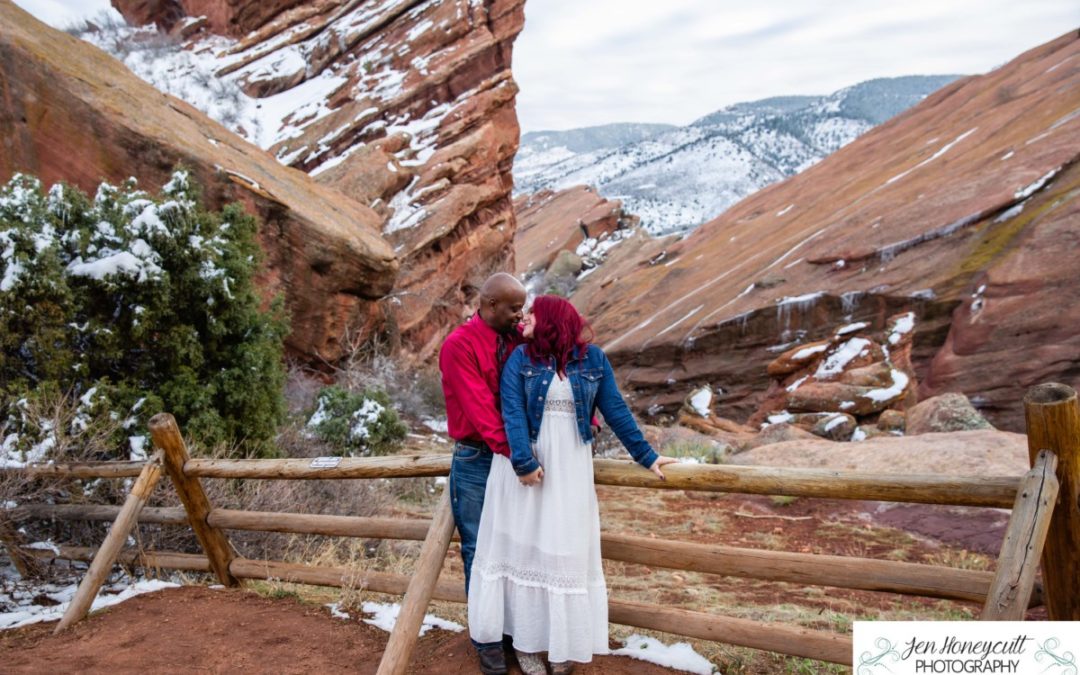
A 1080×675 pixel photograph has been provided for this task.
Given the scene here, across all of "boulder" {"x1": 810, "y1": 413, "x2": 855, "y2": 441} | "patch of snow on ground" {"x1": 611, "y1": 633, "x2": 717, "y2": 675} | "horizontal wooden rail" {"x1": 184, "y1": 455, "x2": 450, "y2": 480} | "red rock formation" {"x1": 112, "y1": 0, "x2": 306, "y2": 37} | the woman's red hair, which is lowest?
"boulder" {"x1": 810, "y1": 413, "x2": 855, "y2": 441}

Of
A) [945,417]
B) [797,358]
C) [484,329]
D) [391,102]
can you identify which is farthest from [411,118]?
[484,329]

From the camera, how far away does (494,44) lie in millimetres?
24562

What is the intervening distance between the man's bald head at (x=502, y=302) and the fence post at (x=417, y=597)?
37.2 inches

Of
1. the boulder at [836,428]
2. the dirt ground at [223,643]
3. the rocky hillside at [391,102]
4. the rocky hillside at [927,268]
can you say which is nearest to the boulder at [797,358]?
the rocky hillside at [927,268]

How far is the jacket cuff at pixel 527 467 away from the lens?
11.3ft

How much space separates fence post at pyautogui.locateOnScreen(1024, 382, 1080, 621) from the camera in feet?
10.2

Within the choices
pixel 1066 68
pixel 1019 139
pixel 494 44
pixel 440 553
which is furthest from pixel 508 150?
pixel 440 553

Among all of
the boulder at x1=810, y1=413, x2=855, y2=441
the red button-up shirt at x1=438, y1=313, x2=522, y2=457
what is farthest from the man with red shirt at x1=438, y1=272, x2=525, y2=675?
the boulder at x1=810, y1=413, x2=855, y2=441

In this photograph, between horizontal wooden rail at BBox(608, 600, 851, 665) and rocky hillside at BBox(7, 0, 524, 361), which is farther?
rocky hillside at BBox(7, 0, 524, 361)

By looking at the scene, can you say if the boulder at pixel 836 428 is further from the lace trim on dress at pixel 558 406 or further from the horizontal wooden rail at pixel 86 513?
the lace trim on dress at pixel 558 406

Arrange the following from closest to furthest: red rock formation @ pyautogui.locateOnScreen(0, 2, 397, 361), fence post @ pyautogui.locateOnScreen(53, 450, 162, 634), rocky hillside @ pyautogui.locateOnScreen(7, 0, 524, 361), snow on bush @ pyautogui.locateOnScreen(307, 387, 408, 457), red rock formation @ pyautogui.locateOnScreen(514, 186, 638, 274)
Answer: fence post @ pyautogui.locateOnScreen(53, 450, 162, 634)
red rock formation @ pyautogui.locateOnScreen(0, 2, 397, 361)
snow on bush @ pyautogui.locateOnScreen(307, 387, 408, 457)
rocky hillside @ pyautogui.locateOnScreen(7, 0, 524, 361)
red rock formation @ pyautogui.locateOnScreen(514, 186, 638, 274)

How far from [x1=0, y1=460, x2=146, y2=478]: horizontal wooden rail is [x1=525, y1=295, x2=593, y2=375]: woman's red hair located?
129 inches

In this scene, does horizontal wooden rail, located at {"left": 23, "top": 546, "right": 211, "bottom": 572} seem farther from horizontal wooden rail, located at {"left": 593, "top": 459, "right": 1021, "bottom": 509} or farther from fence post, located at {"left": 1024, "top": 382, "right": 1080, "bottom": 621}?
fence post, located at {"left": 1024, "top": 382, "right": 1080, "bottom": 621}

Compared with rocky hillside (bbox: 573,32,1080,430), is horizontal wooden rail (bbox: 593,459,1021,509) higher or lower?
lower
